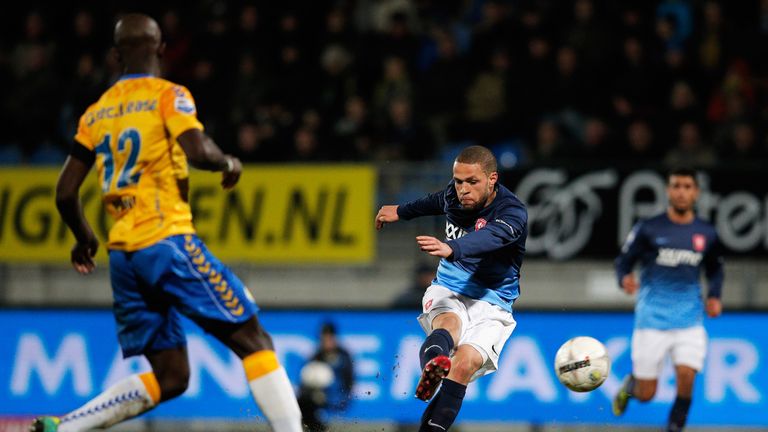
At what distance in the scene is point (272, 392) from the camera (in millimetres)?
6004

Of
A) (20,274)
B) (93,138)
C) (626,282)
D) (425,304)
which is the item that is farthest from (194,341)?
(93,138)

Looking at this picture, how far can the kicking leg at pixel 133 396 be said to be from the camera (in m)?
6.13

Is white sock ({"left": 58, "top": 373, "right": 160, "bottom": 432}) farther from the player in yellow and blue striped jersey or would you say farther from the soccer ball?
the soccer ball

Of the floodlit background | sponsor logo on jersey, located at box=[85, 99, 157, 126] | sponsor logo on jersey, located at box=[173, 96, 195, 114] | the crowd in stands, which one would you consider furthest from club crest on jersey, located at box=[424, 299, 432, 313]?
the crowd in stands

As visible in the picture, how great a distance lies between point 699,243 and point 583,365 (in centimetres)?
263

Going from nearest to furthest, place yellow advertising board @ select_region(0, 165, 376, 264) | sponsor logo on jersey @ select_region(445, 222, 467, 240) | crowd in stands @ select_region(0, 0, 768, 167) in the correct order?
sponsor logo on jersey @ select_region(445, 222, 467, 240)
yellow advertising board @ select_region(0, 165, 376, 264)
crowd in stands @ select_region(0, 0, 768, 167)

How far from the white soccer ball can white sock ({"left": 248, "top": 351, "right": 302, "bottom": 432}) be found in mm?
5876

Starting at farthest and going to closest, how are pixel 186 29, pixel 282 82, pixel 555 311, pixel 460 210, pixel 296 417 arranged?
pixel 186 29 < pixel 282 82 < pixel 555 311 < pixel 460 210 < pixel 296 417

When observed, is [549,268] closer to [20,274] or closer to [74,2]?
[20,274]

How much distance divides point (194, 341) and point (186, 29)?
15.5ft

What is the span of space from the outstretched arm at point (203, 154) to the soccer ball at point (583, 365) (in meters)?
3.02

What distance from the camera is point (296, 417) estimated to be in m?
5.99

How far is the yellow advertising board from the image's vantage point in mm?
12461

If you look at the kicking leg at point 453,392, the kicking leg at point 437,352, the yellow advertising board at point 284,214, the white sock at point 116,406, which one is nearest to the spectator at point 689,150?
the yellow advertising board at point 284,214
